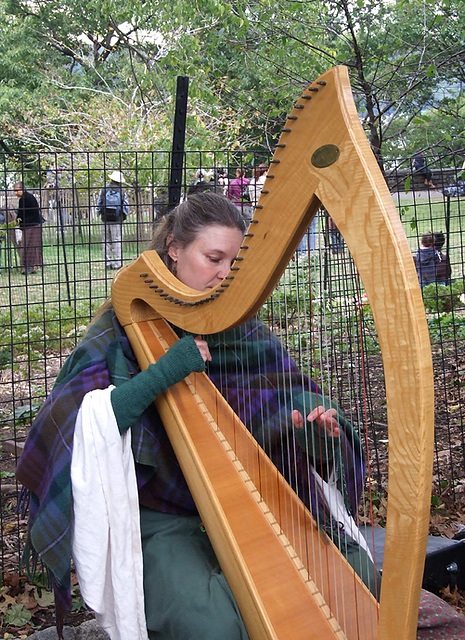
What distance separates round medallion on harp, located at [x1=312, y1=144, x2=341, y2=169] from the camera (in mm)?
1008

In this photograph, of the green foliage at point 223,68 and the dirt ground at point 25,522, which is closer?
the dirt ground at point 25,522

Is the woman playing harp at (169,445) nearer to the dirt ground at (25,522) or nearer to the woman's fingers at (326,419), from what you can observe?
the woman's fingers at (326,419)

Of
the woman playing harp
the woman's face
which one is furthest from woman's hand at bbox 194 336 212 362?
the woman's face

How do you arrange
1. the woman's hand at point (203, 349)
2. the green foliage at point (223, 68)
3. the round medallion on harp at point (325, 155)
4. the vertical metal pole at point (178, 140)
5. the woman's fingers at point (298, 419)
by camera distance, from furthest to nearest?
the green foliage at point (223, 68), the vertical metal pole at point (178, 140), the woman's hand at point (203, 349), the woman's fingers at point (298, 419), the round medallion on harp at point (325, 155)

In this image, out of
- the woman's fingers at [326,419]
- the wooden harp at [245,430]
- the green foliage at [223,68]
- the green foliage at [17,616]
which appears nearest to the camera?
the wooden harp at [245,430]

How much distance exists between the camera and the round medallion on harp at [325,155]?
1.01m

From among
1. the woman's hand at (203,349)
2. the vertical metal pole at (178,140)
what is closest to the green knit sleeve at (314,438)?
the woman's hand at (203,349)

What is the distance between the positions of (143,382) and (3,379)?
3408 mm

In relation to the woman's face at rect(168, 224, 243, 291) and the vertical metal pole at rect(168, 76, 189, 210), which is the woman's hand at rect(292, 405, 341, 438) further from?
the vertical metal pole at rect(168, 76, 189, 210)

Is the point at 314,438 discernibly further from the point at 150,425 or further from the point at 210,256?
the point at 210,256

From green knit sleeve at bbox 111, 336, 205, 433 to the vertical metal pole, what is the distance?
44.6 inches

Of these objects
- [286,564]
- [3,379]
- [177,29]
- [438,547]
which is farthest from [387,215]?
[177,29]

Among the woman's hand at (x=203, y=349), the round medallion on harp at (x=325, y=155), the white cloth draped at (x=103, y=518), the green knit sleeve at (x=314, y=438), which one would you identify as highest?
the round medallion on harp at (x=325, y=155)

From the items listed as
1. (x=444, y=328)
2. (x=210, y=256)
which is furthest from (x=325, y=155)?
(x=444, y=328)
